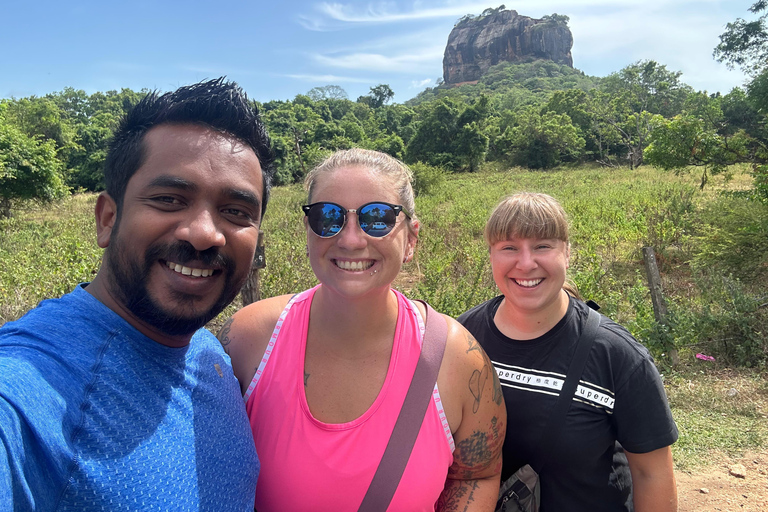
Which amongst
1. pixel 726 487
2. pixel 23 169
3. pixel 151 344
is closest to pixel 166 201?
pixel 151 344

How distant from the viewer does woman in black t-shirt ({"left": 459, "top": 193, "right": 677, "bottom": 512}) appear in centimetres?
155

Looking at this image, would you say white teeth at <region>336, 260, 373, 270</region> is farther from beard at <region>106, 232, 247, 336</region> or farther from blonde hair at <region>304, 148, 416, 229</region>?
beard at <region>106, 232, 247, 336</region>

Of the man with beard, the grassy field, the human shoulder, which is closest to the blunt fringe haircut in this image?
the human shoulder

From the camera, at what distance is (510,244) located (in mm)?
1896

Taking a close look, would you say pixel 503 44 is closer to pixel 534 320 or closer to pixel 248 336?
pixel 534 320

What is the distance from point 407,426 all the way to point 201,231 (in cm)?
79

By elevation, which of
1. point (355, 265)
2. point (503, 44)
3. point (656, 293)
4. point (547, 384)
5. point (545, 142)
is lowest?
point (656, 293)

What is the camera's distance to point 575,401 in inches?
62.5

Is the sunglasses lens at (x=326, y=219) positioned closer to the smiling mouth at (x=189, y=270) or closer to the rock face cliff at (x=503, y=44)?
the smiling mouth at (x=189, y=270)

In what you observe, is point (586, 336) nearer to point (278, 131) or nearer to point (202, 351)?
point (202, 351)

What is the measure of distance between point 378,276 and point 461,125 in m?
37.1

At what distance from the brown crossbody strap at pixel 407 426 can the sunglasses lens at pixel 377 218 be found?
363 mm

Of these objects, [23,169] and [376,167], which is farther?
[23,169]

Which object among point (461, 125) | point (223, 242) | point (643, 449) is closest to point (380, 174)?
point (223, 242)
